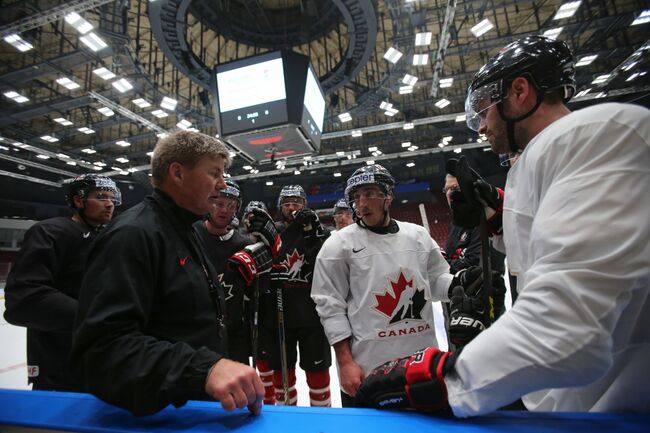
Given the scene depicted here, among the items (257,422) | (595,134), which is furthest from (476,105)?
(257,422)

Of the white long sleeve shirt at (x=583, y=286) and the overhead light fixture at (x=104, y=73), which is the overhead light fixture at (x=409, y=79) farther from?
the white long sleeve shirt at (x=583, y=286)

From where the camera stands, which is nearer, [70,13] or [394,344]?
[394,344]

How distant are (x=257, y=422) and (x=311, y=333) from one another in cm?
217

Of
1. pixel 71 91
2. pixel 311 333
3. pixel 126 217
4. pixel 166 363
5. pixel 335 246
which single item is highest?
pixel 71 91

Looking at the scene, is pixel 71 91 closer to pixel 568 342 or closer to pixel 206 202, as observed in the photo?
pixel 206 202

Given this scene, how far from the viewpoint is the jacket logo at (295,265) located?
9.84ft

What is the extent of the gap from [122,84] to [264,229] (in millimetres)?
8829

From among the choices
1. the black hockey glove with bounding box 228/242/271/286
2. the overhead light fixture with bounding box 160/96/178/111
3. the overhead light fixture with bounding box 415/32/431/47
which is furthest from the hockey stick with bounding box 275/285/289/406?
A: the overhead light fixture with bounding box 160/96/178/111

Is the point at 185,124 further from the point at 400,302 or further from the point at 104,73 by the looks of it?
the point at 400,302

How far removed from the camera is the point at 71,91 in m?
10.9

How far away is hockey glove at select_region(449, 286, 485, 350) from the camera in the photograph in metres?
1.29

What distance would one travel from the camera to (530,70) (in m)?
1.06

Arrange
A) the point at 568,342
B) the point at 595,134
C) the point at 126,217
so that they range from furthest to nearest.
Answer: the point at 126,217 → the point at 595,134 → the point at 568,342

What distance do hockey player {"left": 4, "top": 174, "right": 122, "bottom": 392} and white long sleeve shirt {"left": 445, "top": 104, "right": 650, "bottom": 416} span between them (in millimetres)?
2006
